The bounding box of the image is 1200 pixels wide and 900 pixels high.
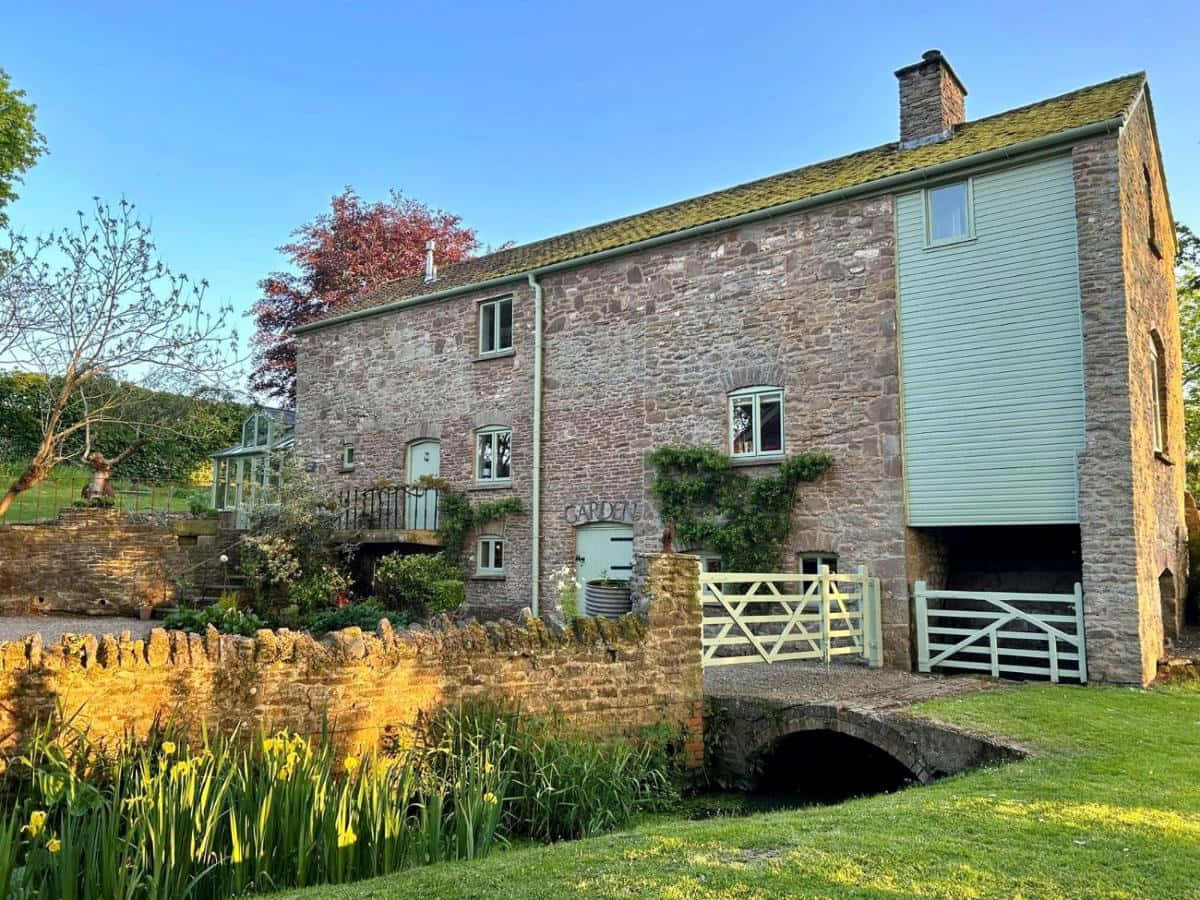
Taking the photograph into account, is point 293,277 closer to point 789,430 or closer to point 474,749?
point 789,430

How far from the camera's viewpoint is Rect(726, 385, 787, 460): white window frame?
13234 millimetres

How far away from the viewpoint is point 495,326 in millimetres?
17578

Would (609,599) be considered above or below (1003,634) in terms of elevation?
above

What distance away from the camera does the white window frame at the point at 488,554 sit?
54.6 ft

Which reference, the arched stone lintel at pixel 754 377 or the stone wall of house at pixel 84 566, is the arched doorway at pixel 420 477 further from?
the arched stone lintel at pixel 754 377

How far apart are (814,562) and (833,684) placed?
10.2ft

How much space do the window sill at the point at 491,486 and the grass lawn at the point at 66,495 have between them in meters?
9.38

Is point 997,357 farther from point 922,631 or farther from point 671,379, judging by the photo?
point 671,379

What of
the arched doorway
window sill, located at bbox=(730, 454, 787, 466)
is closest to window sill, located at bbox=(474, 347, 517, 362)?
the arched doorway

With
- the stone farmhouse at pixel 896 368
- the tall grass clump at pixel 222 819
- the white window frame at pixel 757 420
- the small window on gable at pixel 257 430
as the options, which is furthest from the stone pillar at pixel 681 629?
the small window on gable at pixel 257 430

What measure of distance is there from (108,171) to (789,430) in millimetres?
13174

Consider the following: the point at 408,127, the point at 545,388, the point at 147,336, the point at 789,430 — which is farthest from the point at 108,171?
the point at 789,430

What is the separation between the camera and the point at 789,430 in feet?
43.1

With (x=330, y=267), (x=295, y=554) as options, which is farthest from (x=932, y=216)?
(x=330, y=267)
